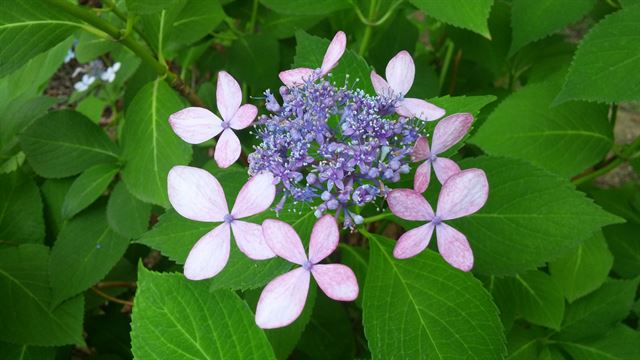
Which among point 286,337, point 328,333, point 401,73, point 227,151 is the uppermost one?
point 401,73

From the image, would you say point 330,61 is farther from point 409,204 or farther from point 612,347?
point 612,347

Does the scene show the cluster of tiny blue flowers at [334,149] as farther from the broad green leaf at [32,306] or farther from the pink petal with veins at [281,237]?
the broad green leaf at [32,306]

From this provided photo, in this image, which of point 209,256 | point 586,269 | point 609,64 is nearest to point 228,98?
point 209,256

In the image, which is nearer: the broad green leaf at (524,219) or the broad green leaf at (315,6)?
the broad green leaf at (524,219)

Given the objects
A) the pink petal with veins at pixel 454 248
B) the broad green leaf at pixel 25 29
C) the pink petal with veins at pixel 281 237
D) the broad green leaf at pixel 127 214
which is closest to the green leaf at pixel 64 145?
the broad green leaf at pixel 127 214

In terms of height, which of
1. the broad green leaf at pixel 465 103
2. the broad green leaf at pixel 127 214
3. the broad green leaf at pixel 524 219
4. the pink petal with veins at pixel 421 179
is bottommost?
the broad green leaf at pixel 127 214

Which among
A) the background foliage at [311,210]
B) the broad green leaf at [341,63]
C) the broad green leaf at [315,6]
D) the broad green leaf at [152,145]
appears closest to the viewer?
the background foliage at [311,210]

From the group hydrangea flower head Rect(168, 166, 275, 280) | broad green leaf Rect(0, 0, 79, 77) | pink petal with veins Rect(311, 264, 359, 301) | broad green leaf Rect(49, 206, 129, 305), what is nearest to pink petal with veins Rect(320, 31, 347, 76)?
hydrangea flower head Rect(168, 166, 275, 280)
